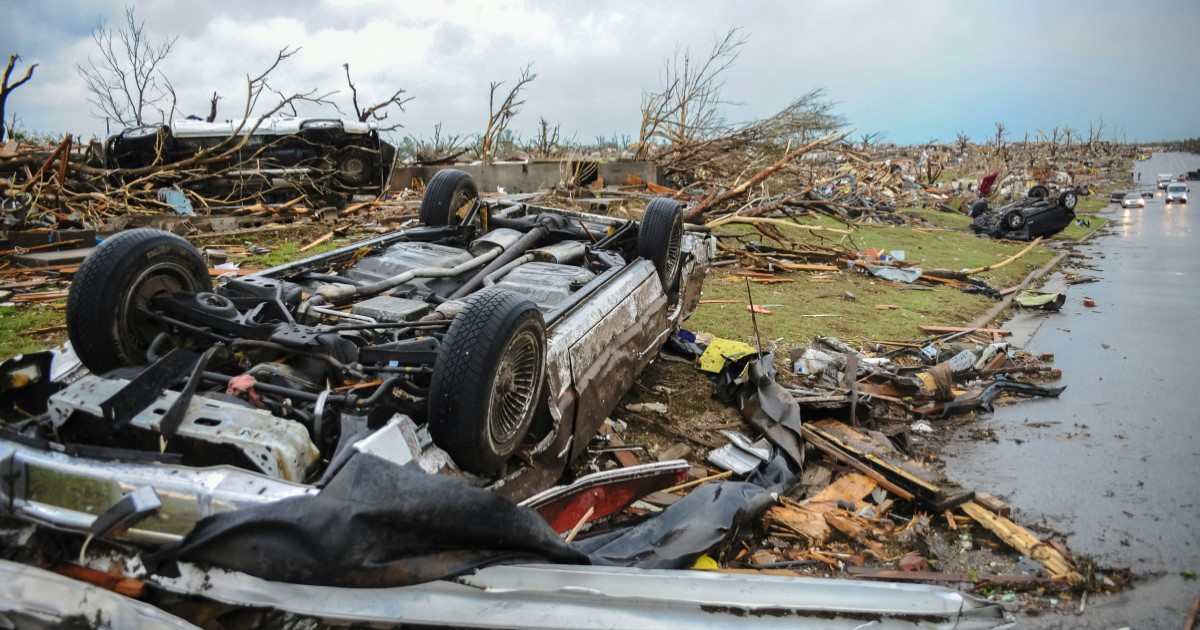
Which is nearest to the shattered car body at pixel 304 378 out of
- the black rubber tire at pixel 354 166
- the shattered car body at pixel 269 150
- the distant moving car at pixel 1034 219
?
the shattered car body at pixel 269 150

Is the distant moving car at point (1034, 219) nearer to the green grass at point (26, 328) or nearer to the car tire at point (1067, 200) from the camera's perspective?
the car tire at point (1067, 200)

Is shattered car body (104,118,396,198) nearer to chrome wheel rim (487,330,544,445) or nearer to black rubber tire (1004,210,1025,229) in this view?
chrome wheel rim (487,330,544,445)

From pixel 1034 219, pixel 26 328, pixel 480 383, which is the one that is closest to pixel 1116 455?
pixel 480 383

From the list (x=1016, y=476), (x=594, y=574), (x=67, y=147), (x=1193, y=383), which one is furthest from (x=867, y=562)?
(x=67, y=147)

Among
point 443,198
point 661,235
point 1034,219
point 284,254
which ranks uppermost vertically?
point 443,198

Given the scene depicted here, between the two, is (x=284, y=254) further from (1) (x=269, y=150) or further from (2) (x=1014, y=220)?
(2) (x=1014, y=220)

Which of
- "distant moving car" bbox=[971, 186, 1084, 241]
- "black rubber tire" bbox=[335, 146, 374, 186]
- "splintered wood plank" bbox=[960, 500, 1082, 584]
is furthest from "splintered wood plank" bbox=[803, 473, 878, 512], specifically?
"distant moving car" bbox=[971, 186, 1084, 241]

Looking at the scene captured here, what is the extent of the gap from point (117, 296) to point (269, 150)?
10216 mm

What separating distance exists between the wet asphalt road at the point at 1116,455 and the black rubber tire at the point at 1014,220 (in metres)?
8.57

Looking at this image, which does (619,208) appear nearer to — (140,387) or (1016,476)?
(1016,476)

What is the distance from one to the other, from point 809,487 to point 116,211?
10.3 metres

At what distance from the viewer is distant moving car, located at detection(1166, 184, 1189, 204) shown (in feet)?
94.1

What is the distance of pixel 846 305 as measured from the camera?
8.98 meters

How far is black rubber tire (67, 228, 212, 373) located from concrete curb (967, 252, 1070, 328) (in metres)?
7.77
